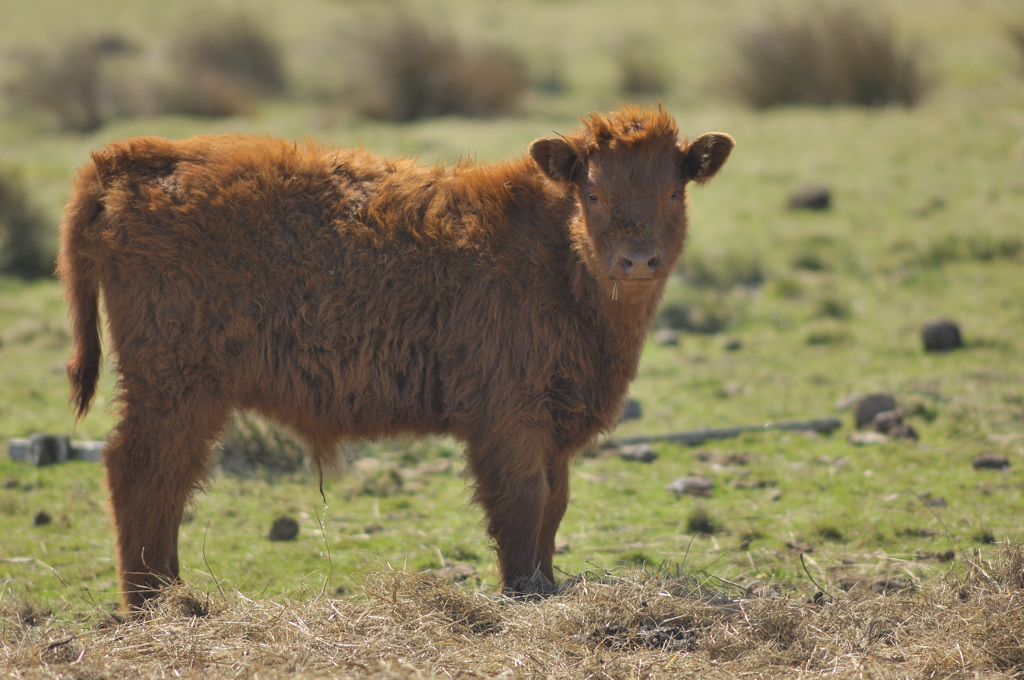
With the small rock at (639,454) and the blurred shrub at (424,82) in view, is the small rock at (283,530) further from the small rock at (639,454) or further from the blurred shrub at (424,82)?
the blurred shrub at (424,82)

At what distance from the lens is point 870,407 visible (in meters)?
8.36

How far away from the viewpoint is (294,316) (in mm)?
5512

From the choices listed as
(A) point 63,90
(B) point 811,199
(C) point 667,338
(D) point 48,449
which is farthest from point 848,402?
(A) point 63,90

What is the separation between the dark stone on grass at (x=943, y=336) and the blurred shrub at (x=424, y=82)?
10881 mm

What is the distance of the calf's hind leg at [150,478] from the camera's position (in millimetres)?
5336

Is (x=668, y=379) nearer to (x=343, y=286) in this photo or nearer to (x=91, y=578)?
(x=343, y=286)

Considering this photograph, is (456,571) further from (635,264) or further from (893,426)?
(893,426)

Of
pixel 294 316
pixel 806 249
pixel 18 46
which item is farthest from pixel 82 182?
pixel 18 46

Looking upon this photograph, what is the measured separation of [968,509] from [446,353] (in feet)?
12.4

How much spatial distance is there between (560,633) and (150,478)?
2.37 metres

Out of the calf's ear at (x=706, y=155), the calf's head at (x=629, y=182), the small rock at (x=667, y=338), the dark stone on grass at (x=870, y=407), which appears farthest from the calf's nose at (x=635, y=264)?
the small rock at (x=667, y=338)

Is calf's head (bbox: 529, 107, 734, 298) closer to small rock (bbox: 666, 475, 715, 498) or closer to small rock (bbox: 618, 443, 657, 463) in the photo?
small rock (bbox: 666, 475, 715, 498)

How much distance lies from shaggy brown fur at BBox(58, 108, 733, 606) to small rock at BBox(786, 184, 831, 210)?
7839 millimetres

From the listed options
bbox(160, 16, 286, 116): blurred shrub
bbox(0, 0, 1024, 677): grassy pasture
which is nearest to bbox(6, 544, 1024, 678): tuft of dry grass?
bbox(0, 0, 1024, 677): grassy pasture
